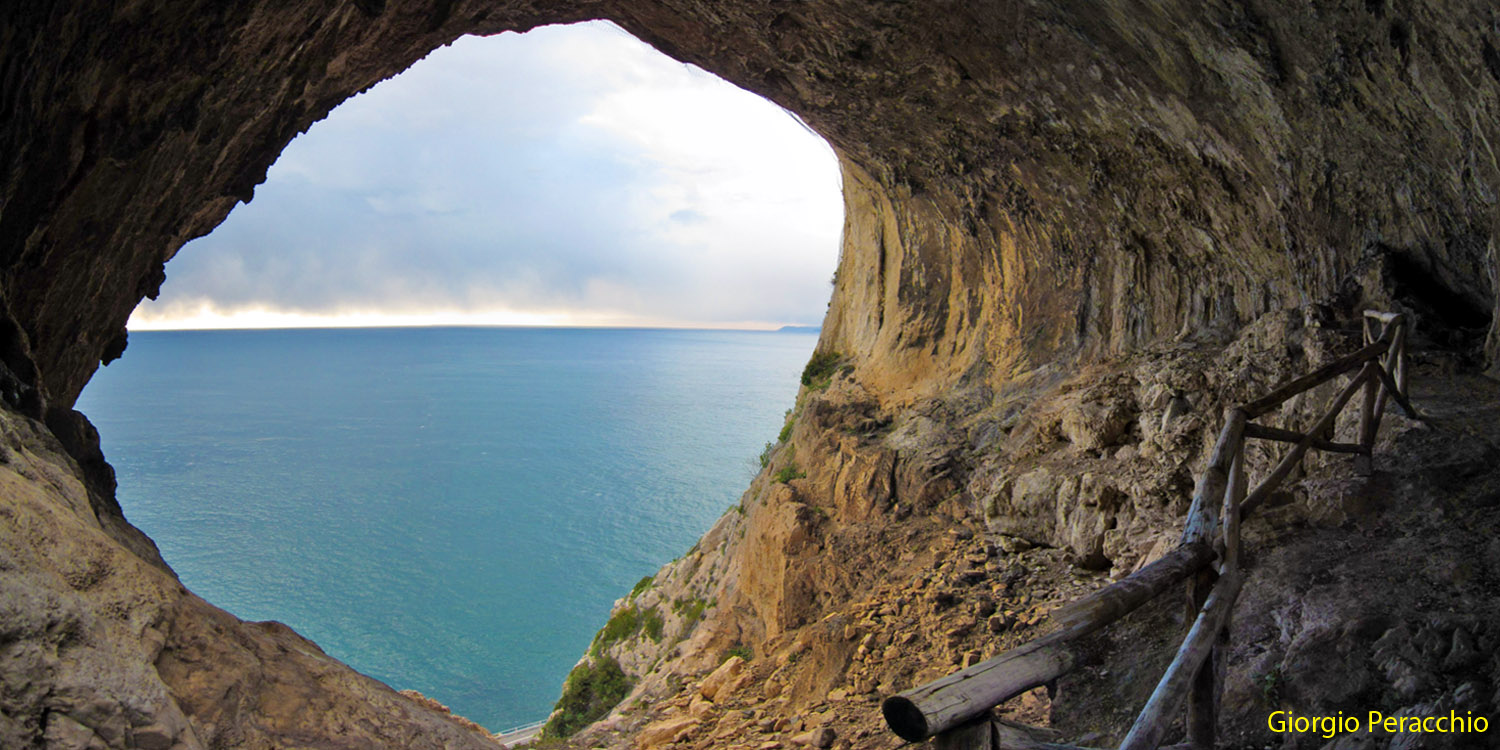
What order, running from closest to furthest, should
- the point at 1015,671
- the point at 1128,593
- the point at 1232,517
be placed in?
the point at 1015,671
the point at 1128,593
the point at 1232,517

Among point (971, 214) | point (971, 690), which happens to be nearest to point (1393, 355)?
point (971, 690)

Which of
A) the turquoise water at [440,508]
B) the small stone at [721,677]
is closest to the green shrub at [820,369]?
the small stone at [721,677]

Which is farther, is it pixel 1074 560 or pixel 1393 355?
pixel 1074 560

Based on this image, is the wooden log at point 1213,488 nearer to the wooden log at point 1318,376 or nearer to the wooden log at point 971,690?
the wooden log at point 1318,376

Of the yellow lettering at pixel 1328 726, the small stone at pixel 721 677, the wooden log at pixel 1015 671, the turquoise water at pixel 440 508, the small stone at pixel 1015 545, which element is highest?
the turquoise water at pixel 440 508

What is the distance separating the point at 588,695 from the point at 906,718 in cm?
1532

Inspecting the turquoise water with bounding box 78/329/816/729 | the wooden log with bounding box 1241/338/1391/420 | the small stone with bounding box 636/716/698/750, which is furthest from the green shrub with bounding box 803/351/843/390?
the turquoise water with bounding box 78/329/816/729

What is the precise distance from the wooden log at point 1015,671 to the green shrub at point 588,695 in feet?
44.3

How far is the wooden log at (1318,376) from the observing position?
571 cm

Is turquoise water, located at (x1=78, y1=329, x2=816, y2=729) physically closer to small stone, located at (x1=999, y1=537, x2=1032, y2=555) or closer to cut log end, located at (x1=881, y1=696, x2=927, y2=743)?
small stone, located at (x1=999, y1=537, x2=1032, y2=555)

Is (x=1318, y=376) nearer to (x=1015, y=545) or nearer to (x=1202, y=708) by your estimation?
(x=1202, y=708)

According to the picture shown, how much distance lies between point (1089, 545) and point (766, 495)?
6950mm

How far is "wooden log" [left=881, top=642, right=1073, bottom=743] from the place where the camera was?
2.99 meters

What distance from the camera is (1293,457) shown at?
5.97m
